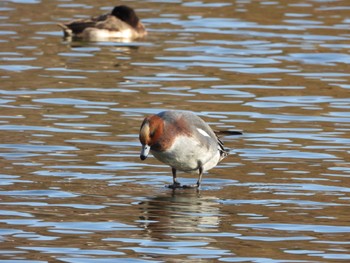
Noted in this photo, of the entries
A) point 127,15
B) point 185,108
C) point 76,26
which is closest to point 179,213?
point 185,108

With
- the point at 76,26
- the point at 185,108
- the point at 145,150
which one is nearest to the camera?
the point at 145,150

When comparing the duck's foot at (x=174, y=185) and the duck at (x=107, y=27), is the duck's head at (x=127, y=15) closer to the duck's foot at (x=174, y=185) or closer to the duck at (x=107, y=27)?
the duck at (x=107, y=27)

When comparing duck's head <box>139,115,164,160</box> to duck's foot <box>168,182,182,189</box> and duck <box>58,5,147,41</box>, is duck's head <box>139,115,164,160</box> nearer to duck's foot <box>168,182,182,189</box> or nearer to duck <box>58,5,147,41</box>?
duck's foot <box>168,182,182,189</box>

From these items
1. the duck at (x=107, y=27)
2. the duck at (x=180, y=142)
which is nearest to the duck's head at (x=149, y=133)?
the duck at (x=180, y=142)

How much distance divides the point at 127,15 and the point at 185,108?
775cm

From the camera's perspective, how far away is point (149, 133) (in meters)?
11.6

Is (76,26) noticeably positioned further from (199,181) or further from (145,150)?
(145,150)

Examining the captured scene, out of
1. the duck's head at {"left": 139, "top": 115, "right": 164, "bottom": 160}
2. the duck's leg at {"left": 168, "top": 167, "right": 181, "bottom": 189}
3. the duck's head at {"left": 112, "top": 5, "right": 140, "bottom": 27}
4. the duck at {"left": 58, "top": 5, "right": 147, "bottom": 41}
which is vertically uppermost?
the duck's head at {"left": 139, "top": 115, "right": 164, "bottom": 160}

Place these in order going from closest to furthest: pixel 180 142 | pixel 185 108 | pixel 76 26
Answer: pixel 180 142 < pixel 185 108 < pixel 76 26

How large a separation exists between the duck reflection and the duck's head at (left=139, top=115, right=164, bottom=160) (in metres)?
0.49

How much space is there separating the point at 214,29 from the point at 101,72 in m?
4.71

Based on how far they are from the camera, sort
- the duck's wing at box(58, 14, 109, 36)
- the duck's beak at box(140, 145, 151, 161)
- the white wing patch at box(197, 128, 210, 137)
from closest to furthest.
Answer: the duck's beak at box(140, 145, 151, 161) → the white wing patch at box(197, 128, 210, 137) → the duck's wing at box(58, 14, 109, 36)

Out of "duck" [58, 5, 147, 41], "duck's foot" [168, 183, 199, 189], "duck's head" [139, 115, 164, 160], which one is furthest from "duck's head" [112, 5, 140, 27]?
"duck's head" [139, 115, 164, 160]

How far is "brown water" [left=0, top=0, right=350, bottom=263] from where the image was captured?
32.9 ft
